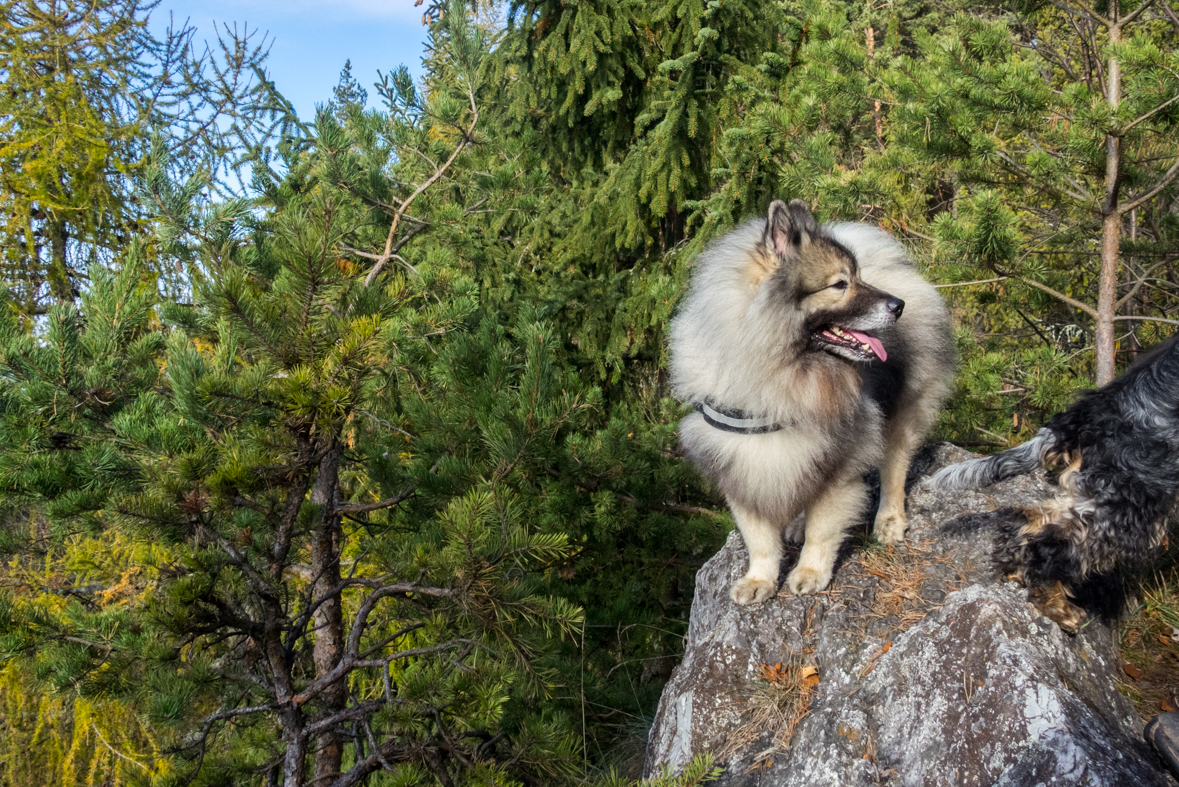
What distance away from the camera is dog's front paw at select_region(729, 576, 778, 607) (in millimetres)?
2945

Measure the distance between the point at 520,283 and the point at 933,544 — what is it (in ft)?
12.2

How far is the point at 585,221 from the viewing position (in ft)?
18.1

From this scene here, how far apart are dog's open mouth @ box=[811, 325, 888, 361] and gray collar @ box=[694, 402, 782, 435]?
14.9 inches

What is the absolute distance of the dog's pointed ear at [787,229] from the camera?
8.73 ft

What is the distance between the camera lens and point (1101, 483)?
237 centimetres

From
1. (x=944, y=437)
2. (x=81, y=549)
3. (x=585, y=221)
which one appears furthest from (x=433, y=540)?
(x=944, y=437)

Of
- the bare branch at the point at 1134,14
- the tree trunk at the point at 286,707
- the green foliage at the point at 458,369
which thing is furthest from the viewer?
the bare branch at the point at 1134,14

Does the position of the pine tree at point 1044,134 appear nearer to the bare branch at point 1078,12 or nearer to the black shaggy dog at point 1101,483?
the bare branch at point 1078,12

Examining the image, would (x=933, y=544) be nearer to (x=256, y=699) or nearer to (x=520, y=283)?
(x=256, y=699)

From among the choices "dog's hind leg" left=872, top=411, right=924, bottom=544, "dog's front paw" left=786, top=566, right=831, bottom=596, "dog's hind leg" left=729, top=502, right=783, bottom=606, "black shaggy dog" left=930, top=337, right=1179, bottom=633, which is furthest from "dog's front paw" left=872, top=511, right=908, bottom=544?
"black shaggy dog" left=930, top=337, right=1179, bottom=633

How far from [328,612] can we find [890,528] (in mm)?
2630

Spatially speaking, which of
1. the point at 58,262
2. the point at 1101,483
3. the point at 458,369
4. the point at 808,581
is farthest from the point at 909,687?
the point at 58,262

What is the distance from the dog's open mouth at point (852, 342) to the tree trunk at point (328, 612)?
6.30 feet

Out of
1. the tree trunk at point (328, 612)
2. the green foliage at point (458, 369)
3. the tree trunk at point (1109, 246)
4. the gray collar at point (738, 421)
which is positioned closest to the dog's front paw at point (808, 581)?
the gray collar at point (738, 421)
